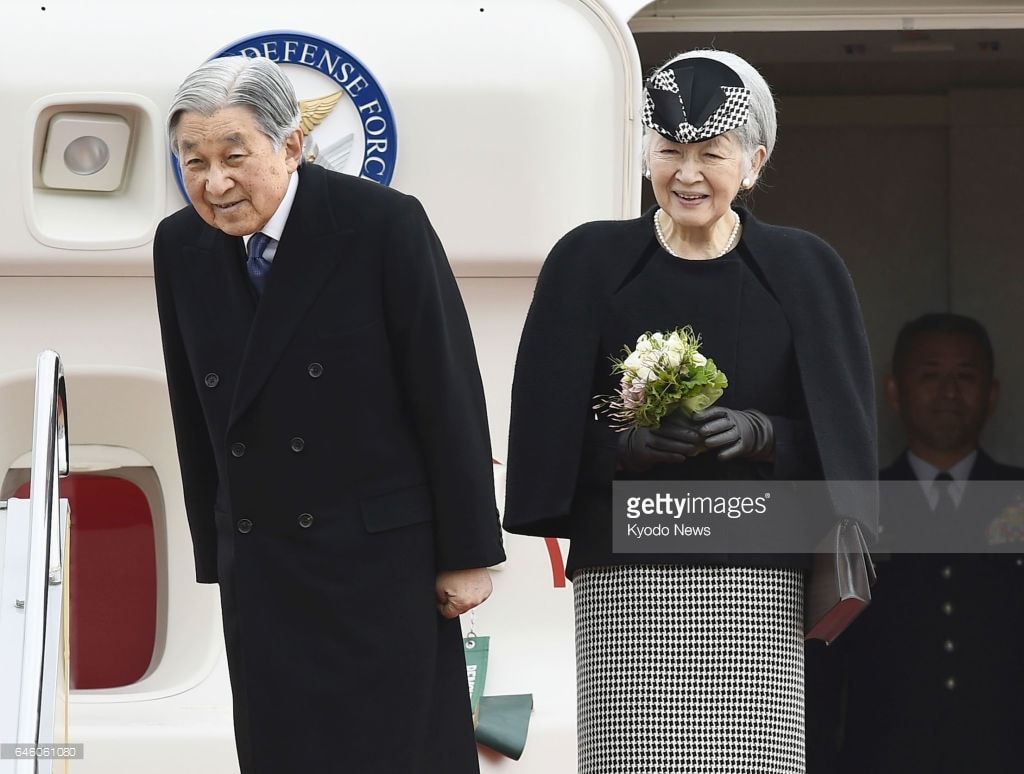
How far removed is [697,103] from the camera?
3.21 m

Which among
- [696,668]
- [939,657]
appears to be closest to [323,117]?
[696,668]

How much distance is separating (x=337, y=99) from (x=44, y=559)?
1.74 m

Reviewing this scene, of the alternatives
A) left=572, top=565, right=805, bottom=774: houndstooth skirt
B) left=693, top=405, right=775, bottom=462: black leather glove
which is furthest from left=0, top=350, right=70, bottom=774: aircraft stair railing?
left=693, top=405, right=775, bottom=462: black leather glove

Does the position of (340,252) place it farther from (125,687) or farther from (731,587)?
(125,687)

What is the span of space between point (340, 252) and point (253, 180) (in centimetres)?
19

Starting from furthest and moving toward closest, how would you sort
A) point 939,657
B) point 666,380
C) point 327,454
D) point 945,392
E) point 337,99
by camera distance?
point 945,392 → point 939,657 → point 337,99 → point 327,454 → point 666,380

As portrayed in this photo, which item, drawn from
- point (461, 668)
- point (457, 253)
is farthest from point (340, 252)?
point (457, 253)

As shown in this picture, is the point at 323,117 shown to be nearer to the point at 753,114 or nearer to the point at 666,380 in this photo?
the point at 753,114

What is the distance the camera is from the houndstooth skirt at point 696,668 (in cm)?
321

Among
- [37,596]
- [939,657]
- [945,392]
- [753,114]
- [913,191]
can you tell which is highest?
[913,191]

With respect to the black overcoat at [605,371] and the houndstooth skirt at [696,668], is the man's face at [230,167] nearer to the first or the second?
the black overcoat at [605,371]

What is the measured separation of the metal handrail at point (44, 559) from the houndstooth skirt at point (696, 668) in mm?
875

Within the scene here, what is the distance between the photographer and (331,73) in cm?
459

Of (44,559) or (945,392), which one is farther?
(945,392)
